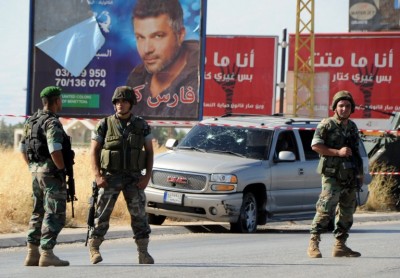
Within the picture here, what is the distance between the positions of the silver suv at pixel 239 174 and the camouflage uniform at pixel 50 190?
5279 mm

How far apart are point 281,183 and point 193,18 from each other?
12906 millimetres

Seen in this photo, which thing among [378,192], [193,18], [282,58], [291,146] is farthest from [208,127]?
[282,58]

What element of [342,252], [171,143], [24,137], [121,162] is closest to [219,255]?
[342,252]

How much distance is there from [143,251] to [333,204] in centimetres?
223

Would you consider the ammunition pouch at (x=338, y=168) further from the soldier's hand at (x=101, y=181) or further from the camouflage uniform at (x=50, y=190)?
the camouflage uniform at (x=50, y=190)

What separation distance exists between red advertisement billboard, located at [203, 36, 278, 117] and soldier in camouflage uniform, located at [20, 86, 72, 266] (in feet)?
154

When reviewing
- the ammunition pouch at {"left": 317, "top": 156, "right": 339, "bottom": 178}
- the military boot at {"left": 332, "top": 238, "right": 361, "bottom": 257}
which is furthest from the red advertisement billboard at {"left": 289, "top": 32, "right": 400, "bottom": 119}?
the ammunition pouch at {"left": 317, "top": 156, "right": 339, "bottom": 178}

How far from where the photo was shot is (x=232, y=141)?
1873cm

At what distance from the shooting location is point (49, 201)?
1222cm

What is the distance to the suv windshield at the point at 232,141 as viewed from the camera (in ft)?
60.8

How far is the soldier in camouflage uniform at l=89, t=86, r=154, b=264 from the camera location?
12320mm

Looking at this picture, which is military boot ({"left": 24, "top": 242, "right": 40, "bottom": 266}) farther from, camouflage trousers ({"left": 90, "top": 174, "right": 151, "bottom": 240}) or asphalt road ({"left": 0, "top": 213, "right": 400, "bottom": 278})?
camouflage trousers ({"left": 90, "top": 174, "right": 151, "bottom": 240})

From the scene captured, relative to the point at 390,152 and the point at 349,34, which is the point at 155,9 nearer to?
the point at 390,152

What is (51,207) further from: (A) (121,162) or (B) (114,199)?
(A) (121,162)
